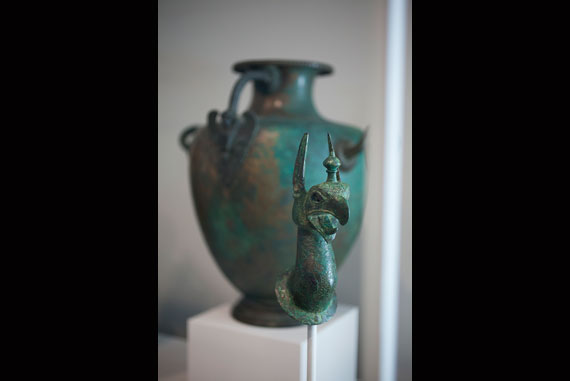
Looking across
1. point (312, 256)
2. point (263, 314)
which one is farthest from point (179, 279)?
point (312, 256)

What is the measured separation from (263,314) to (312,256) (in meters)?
0.48

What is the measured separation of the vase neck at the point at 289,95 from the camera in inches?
43.6

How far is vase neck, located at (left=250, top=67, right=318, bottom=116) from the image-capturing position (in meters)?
1.11

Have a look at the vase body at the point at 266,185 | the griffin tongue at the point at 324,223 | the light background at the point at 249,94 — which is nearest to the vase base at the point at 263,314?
the vase body at the point at 266,185

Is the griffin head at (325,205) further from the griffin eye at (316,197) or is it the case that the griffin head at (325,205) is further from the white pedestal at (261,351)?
the white pedestal at (261,351)

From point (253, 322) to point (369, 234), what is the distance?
15.6 inches

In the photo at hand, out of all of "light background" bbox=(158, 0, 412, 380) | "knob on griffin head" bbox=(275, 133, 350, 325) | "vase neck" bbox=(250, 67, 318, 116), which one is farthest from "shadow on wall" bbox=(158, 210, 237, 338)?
"knob on griffin head" bbox=(275, 133, 350, 325)

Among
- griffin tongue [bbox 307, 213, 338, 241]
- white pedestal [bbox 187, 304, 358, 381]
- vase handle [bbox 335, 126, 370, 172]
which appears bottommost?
white pedestal [bbox 187, 304, 358, 381]

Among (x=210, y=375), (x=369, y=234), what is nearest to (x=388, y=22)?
(x=369, y=234)

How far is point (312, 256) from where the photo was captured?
0.68 metres

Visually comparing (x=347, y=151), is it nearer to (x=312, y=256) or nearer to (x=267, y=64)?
(x=267, y=64)

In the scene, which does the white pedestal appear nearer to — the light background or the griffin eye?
the light background
